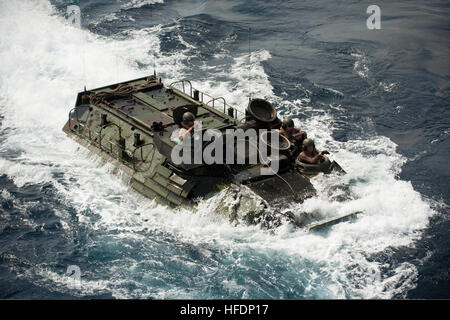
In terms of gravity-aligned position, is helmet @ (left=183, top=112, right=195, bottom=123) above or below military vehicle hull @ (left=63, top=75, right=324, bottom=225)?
above

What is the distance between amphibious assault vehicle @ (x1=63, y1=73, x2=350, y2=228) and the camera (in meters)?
19.1

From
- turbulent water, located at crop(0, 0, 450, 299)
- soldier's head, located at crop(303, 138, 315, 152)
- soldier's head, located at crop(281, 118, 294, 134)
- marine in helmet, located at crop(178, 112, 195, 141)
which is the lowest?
turbulent water, located at crop(0, 0, 450, 299)

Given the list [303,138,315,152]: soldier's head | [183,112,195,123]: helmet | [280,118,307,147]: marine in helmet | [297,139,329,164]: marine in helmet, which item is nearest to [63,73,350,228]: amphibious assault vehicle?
[297,139,329,164]: marine in helmet

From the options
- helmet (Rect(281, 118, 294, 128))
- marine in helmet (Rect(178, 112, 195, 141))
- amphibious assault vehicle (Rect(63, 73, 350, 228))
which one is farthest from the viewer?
helmet (Rect(281, 118, 294, 128))

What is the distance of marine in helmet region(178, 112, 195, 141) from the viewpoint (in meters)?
19.4

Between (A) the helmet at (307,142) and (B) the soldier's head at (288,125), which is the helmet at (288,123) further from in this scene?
(A) the helmet at (307,142)

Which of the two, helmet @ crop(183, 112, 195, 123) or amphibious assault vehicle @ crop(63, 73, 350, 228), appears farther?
helmet @ crop(183, 112, 195, 123)

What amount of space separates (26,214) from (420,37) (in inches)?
989

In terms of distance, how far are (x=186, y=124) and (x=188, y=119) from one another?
29 centimetres

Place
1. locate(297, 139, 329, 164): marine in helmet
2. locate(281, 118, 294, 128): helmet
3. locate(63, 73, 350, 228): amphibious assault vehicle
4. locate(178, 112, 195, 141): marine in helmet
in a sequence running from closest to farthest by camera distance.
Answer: locate(63, 73, 350, 228): amphibious assault vehicle → locate(178, 112, 195, 141): marine in helmet → locate(297, 139, 329, 164): marine in helmet → locate(281, 118, 294, 128): helmet

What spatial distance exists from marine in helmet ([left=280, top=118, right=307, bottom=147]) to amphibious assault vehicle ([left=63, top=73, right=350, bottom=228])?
464mm

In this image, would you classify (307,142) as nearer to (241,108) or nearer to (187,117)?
(187,117)

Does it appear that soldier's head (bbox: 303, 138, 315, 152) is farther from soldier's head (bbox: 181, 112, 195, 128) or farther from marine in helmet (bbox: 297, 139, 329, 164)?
soldier's head (bbox: 181, 112, 195, 128)

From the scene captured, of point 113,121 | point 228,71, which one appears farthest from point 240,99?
point 113,121
